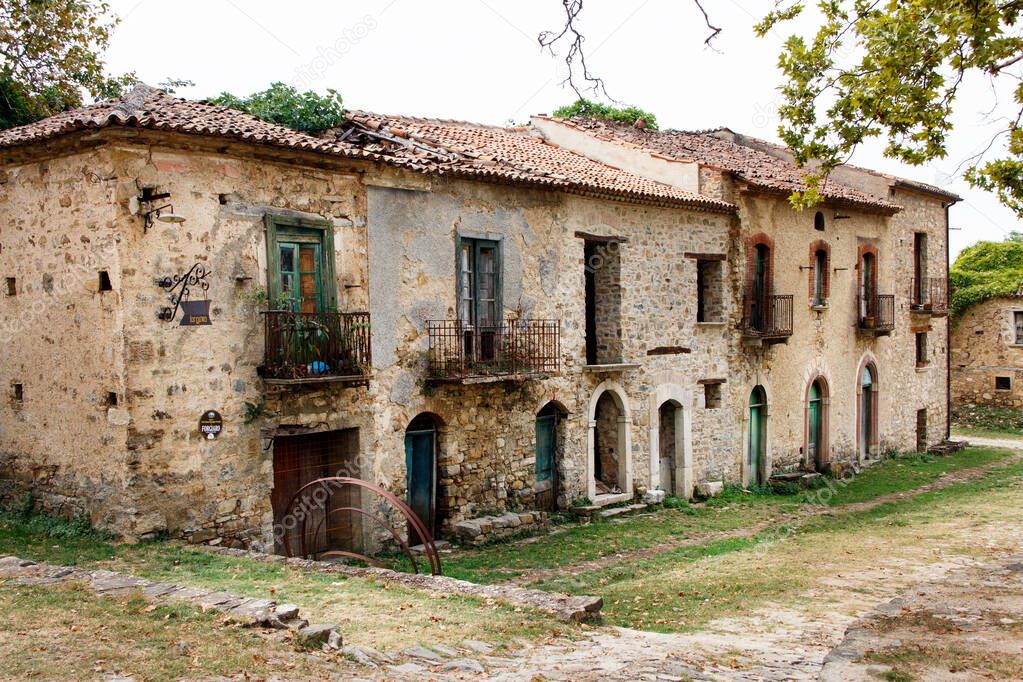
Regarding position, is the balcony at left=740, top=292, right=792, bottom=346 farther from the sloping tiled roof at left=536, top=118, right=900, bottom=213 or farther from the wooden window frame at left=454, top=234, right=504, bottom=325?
the wooden window frame at left=454, top=234, right=504, bottom=325

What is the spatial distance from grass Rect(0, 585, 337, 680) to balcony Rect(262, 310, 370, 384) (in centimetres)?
460

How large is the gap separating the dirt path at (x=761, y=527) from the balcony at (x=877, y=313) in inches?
165

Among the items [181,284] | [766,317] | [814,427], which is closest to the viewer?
[181,284]

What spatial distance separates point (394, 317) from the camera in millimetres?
14266

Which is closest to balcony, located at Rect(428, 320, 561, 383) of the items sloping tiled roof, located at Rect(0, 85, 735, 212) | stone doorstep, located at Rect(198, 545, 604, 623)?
sloping tiled roof, located at Rect(0, 85, 735, 212)

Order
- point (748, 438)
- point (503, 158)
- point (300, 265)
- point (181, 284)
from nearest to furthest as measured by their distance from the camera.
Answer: point (181, 284) < point (300, 265) < point (503, 158) < point (748, 438)

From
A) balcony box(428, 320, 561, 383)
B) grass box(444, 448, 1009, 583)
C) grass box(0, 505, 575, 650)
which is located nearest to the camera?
grass box(0, 505, 575, 650)

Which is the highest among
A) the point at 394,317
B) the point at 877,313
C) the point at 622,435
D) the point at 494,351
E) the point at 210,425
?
the point at 877,313

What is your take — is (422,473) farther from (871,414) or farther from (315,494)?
(871,414)

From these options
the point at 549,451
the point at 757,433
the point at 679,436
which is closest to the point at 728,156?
the point at 757,433

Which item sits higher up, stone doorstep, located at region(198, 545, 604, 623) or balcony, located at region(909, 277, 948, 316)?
balcony, located at region(909, 277, 948, 316)

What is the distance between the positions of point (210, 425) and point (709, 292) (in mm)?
12245

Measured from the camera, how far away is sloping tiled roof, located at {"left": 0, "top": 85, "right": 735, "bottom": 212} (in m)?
11.5

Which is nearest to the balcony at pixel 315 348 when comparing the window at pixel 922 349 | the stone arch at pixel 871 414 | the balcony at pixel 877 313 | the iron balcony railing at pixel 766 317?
the iron balcony railing at pixel 766 317
